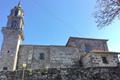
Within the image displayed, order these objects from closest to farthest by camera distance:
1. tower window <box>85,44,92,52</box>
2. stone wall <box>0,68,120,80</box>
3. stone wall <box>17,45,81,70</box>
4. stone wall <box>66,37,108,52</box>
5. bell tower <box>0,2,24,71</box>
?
stone wall <box>0,68,120,80</box>
bell tower <box>0,2,24,71</box>
stone wall <box>17,45,81,70</box>
tower window <box>85,44,92,52</box>
stone wall <box>66,37,108,52</box>

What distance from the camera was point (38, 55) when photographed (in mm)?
23906

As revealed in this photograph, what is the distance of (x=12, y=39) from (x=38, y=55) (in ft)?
15.1

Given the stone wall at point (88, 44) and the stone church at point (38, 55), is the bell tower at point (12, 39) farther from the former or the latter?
the stone wall at point (88, 44)

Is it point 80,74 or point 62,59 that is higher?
point 62,59

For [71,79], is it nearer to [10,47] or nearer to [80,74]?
[80,74]

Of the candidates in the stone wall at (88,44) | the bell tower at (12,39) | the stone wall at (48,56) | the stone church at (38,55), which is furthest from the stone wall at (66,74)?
the stone wall at (88,44)

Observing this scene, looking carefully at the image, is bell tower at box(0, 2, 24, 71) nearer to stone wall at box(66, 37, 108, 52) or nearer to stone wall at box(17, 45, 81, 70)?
stone wall at box(17, 45, 81, 70)

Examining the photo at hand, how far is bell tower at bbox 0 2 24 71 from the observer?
21.9m

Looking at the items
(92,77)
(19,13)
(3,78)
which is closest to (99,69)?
(92,77)

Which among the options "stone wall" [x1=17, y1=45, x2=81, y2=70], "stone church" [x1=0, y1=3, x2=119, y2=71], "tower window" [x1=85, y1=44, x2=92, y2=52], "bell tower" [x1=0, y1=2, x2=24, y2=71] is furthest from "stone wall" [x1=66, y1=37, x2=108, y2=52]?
"bell tower" [x1=0, y1=2, x2=24, y2=71]

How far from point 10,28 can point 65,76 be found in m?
16.9

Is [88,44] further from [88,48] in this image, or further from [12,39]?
[12,39]

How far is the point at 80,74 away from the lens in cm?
1100

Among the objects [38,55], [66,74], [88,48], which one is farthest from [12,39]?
[66,74]
